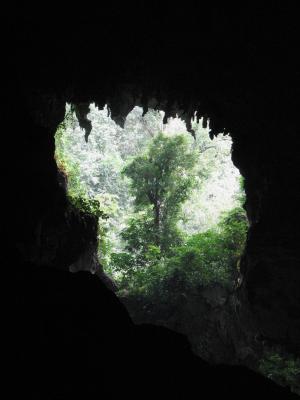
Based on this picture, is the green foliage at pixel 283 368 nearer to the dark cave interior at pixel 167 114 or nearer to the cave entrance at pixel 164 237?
the dark cave interior at pixel 167 114

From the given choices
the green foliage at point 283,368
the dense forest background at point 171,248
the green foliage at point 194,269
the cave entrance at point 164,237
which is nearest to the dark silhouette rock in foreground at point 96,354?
the green foliage at point 283,368

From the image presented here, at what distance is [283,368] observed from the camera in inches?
416

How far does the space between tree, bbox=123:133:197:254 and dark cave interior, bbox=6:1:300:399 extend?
20.0 ft

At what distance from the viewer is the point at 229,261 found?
52.2 ft

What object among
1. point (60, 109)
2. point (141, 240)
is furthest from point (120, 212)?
point (60, 109)

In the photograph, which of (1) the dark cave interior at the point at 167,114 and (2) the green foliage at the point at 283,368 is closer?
(1) the dark cave interior at the point at 167,114

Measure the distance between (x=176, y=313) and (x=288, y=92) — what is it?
9973 mm

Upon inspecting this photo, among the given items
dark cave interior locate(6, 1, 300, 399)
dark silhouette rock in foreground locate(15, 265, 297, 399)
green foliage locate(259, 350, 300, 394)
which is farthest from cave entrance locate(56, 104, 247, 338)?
dark silhouette rock in foreground locate(15, 265, 297, 399)

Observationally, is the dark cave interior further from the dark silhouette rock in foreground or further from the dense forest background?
the dense forest background

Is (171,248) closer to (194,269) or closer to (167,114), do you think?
(194,269)

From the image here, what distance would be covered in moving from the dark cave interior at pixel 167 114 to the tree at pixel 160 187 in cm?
609

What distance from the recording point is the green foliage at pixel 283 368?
397 inches

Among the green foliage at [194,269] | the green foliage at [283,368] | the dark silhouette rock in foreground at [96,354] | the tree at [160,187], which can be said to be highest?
the tree at [160,187]

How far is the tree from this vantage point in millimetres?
18803
